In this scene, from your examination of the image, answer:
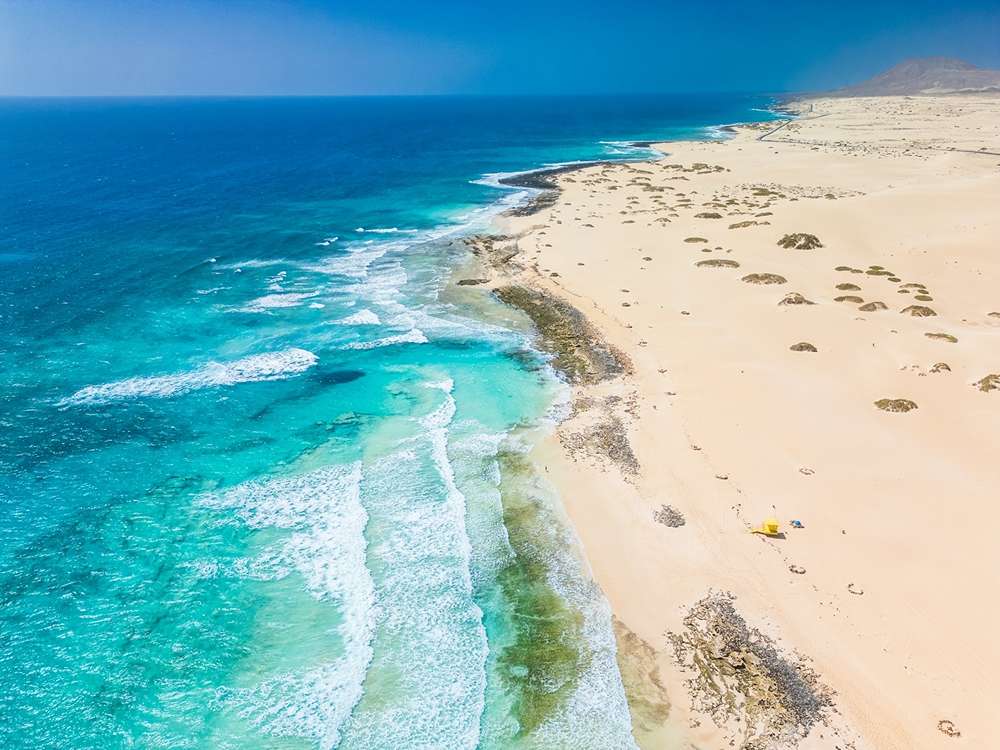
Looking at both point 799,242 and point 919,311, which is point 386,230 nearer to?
point 799,242

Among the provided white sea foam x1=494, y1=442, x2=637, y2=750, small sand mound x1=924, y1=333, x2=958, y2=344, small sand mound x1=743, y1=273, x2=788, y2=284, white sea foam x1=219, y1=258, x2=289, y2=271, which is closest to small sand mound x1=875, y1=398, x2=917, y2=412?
small sand mound x1=924, y1=333, x2=958, y2=344

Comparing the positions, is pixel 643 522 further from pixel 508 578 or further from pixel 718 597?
pixel 508 578

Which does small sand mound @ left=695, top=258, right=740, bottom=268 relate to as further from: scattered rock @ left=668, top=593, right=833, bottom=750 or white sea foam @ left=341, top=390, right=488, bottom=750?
scattered rock @ left=668, top=593, right=833, bottom=750

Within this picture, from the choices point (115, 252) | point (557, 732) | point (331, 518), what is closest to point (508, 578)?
point (557, 732)

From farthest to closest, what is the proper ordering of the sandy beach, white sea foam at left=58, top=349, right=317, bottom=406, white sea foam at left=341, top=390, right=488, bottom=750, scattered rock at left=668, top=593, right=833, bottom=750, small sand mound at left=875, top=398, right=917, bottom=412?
white sea foam at left=58, top=349, right=317, bottom=406, small sand mound at left=875, top=398, right=917, bottom=412, the sandy beach, white sea foam at left=341, top=390, right=488, bottom=750, scattered rock at left=668, top=593, right=833, bottom=750

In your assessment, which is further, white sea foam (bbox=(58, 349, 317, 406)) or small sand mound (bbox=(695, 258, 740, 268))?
small sand mound (bbox=(695, 258, 740, 268))

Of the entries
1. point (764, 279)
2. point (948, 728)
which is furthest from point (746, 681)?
point (764, 279)

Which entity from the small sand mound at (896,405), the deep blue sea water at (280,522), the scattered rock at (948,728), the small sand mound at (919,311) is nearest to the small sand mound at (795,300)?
the small sand mound at (919,311)
